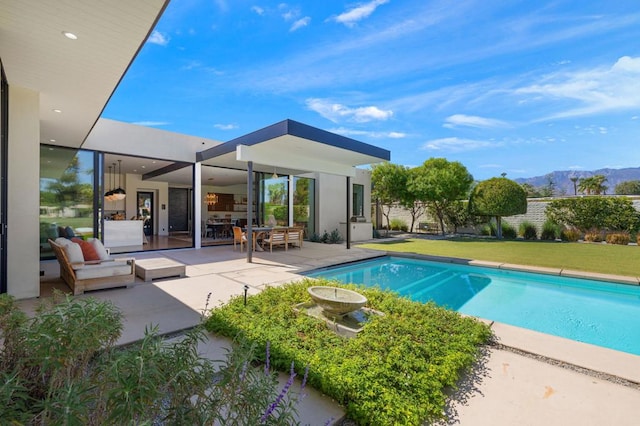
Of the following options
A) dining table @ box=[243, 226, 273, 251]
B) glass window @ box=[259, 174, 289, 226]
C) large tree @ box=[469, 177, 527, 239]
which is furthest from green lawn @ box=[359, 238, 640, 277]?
glass window @ box=[259, 174, 289, 226]

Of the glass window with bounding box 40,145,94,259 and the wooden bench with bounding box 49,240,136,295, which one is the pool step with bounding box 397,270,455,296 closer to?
the wooden bench with bounding box 49,240,136,295

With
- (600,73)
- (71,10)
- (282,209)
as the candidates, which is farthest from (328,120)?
(71,10)

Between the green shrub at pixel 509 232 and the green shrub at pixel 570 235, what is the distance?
1.95 metres

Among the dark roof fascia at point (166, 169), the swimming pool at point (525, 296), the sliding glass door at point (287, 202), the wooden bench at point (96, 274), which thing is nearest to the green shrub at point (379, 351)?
the swimming pool at point (525, 296)

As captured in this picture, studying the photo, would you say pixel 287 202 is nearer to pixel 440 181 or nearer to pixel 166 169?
pixel 166 169

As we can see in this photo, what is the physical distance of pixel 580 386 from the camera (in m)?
2.58

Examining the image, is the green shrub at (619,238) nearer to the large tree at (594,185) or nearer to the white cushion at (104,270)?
the white cushion at (104,270)

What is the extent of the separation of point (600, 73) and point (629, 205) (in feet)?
22.4

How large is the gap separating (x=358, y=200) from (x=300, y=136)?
1029 cm

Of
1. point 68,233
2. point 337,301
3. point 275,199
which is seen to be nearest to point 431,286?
point 337,301

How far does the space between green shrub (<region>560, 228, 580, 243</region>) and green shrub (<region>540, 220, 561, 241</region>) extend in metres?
0.22

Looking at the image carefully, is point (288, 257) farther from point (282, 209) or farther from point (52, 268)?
point (52, 268)

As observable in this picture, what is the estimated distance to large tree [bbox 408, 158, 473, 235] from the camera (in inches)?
619

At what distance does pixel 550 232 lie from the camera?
1431 cm
